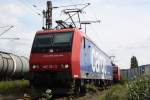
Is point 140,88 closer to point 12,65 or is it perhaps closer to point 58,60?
point 58,60

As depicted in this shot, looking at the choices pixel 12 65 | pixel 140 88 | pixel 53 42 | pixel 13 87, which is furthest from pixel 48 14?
pixel 140 88

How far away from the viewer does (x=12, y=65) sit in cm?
3133

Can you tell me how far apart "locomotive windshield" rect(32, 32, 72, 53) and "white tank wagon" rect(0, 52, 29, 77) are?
36.6 ft

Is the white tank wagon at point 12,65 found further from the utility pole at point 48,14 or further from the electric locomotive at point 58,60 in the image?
the electric locomotive at point 58,60

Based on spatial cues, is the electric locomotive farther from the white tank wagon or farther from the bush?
the white tank wagon

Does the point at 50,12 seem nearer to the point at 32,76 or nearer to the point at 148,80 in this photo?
the point at 32,76

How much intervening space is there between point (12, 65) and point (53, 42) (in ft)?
46.3

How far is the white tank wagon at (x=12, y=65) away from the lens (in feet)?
95.9

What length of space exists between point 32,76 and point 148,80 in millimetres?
7208

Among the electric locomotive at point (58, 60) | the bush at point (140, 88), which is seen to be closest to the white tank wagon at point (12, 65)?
the electric locomotive at point (58, 60)

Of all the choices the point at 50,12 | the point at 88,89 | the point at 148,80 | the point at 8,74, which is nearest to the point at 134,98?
the point at 148,80

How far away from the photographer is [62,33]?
18.0 metres

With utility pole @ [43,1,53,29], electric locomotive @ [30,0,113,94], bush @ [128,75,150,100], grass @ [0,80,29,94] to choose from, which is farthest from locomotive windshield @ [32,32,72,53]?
utility pole @ [43,1,53,29]

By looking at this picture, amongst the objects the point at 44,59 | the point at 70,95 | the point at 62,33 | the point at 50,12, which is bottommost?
the point at 70,95
